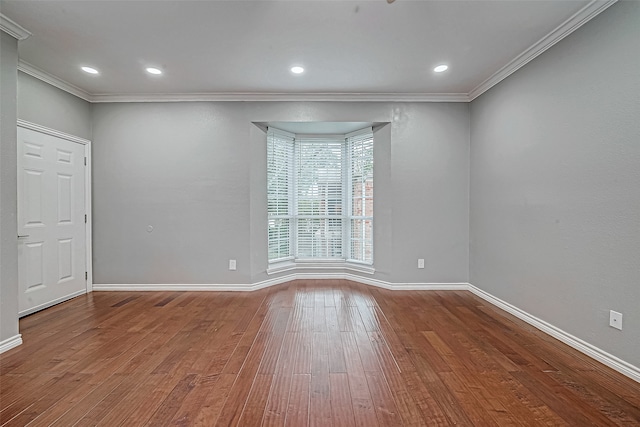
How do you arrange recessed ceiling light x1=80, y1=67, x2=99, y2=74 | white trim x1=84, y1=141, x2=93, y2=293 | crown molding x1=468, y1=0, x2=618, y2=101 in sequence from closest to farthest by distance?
crown molding x1=468, y1=0, x2=618, y2=101 < recessed ceiling light x1=80, y1=67, x2=99, y2=74 < white trim x1=84, y1=141, x2=93, y2=293

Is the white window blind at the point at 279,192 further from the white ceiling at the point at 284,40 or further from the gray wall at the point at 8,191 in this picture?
the gray wall at the point at 8,191

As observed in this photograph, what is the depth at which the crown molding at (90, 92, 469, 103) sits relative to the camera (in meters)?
4.00

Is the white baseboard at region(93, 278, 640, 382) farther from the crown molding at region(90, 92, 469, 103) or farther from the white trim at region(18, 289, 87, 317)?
the crown molding at region(90, 92, 469, 103)

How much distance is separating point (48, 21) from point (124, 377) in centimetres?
286

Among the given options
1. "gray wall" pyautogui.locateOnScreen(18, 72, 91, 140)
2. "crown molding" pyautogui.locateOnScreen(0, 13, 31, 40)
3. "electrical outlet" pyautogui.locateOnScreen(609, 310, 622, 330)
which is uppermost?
"crown molding" pyautogui.locateOnScreen(0, 13, 31, 40)

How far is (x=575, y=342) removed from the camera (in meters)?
2.43

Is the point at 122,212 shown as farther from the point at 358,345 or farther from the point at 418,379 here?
the point at 418,379

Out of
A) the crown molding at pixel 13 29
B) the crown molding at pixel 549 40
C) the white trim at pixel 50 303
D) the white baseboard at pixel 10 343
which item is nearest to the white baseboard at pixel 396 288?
the white trim at pixel 50 303

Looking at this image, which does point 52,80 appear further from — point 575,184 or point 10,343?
point 575,184

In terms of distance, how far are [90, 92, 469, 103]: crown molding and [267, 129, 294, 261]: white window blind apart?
0.60 metres

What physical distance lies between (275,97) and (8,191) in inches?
113

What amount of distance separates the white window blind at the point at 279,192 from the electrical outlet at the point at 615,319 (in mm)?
3685

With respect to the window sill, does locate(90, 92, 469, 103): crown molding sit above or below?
above

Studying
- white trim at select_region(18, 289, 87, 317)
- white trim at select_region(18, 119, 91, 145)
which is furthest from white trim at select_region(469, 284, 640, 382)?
white trim at select_region(18, 119, 91, 145)
